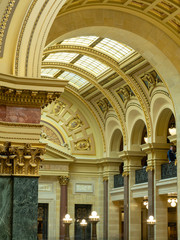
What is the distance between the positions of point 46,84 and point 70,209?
19939mm

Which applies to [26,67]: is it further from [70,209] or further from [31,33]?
[70,209]

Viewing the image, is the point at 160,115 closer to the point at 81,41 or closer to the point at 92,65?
the point at 92,65

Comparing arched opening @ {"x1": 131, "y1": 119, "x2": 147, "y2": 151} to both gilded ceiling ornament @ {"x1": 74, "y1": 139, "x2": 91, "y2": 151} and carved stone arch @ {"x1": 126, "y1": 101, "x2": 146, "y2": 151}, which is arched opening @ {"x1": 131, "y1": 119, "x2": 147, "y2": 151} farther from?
gilded ceiling ornament @ {"x1": 74, "y1": 139, "x2": 91, "y2": 151}

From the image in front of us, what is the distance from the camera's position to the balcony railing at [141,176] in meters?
27.0

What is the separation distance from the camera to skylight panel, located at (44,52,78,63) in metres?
26.3

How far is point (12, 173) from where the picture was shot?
11820 mm

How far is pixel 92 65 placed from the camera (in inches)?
1068

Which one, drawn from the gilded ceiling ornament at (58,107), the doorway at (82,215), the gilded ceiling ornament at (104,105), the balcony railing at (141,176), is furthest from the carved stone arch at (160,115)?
the doorway at (82,215)

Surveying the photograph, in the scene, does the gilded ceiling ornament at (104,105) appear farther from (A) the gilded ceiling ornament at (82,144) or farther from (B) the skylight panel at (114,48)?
(B) the skylight panel at (114,48)

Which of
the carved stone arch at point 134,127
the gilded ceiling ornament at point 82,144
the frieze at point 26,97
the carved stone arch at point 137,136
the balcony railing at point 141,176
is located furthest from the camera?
the gilded ceiling ornament at point 82,144

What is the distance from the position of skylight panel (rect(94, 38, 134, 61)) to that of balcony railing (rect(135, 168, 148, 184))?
586 cm

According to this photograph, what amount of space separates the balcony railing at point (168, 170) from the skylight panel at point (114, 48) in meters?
5.03

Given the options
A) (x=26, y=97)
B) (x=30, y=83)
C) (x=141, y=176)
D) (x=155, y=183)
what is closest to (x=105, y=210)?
(x=141, y=176)

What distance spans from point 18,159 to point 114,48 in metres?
13.1
